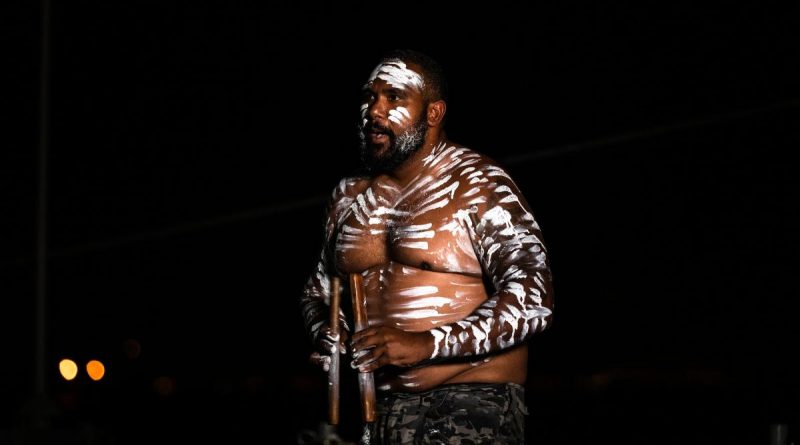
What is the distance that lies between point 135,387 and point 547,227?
4.19 m

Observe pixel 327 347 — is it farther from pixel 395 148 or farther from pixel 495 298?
pixel 395 148

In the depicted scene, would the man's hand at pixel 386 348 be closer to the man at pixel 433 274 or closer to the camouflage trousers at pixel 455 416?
the man at pixel 433 274

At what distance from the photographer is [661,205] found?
7125mm

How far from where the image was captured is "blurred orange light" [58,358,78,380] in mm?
10875

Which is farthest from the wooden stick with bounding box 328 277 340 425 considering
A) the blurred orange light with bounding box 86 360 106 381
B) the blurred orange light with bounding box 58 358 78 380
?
the blurred orange light with bounding box 58 358 78 380

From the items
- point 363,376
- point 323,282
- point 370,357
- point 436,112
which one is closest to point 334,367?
point 363,376

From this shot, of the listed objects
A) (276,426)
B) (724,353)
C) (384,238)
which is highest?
(384,238)

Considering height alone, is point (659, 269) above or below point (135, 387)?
above

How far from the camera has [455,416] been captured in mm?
4215

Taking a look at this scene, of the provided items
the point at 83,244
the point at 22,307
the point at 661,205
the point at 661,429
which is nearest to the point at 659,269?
the point at 661,205

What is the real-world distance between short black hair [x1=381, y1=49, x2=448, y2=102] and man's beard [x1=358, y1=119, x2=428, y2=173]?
0.09 meters

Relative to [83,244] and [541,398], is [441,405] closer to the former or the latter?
[541,398]

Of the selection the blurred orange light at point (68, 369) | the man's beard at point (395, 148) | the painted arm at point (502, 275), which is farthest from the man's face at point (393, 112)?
the blurred orange light at point (68, 369)

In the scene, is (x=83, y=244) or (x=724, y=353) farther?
(x=83, y=244)
